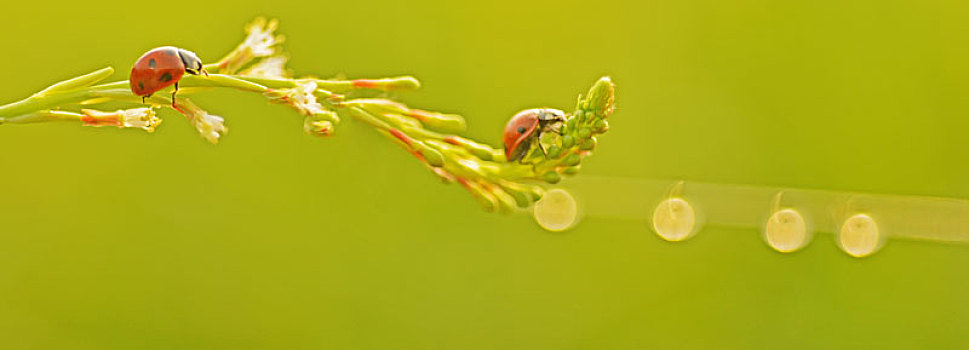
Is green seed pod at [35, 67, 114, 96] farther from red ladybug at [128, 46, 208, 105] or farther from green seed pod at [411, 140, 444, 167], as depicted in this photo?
green seed pod at [411, 140, 444, 167]

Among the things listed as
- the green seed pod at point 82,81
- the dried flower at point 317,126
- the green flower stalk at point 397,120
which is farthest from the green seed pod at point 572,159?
the green seed pod at point 82,81

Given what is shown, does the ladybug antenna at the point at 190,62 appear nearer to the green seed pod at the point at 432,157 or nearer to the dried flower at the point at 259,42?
the dried flower at the point at 259,42

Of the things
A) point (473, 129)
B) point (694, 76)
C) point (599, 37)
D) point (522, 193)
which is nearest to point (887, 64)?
point (694, 76)

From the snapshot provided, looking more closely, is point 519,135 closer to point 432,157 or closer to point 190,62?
point 432,157

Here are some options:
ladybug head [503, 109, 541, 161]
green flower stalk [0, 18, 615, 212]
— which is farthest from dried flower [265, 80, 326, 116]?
ladybug head [503, 109, 541, 161]

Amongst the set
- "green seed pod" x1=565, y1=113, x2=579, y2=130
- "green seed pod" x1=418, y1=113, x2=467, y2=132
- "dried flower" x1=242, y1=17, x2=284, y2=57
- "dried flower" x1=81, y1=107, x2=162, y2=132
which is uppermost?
"dried flower" x1=242, y1=17, x2=284, y2=57

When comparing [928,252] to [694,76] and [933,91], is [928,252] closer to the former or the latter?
[933,91]
